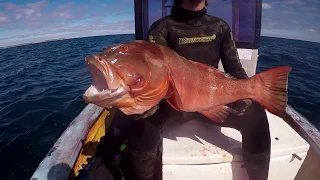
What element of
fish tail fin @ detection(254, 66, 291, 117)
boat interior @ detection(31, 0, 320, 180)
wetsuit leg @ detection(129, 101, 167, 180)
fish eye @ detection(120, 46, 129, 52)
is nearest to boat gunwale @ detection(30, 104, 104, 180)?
boat interior @ detection(31, 0, 320, 180)

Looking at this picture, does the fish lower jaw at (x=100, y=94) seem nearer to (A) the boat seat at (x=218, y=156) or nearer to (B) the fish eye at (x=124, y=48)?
(B) the fish eye at (x=124, y=48)

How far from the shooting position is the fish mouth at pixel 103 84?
4.63 feet

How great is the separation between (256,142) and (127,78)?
175 centimetres

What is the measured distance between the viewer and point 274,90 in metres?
2.05

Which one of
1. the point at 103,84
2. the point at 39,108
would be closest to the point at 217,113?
the point at 103,84

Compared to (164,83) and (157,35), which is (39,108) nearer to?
(157,35)

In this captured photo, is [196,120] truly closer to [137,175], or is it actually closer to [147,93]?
[137,175]

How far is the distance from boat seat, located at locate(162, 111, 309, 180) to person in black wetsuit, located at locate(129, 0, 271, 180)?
0.19 meters

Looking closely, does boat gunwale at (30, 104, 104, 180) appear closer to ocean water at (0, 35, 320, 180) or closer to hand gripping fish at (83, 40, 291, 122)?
ocean water at (0, 35, 320, 180)

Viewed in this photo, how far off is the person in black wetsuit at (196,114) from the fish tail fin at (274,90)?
1.10ft

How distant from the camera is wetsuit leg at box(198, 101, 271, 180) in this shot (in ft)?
7.82

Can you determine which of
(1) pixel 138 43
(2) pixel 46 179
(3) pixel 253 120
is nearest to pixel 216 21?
(3) pixel 253 120

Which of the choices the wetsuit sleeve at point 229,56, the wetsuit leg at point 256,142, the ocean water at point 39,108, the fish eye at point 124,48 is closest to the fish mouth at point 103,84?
the fish eye at point 124,48

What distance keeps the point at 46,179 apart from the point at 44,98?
922cm
